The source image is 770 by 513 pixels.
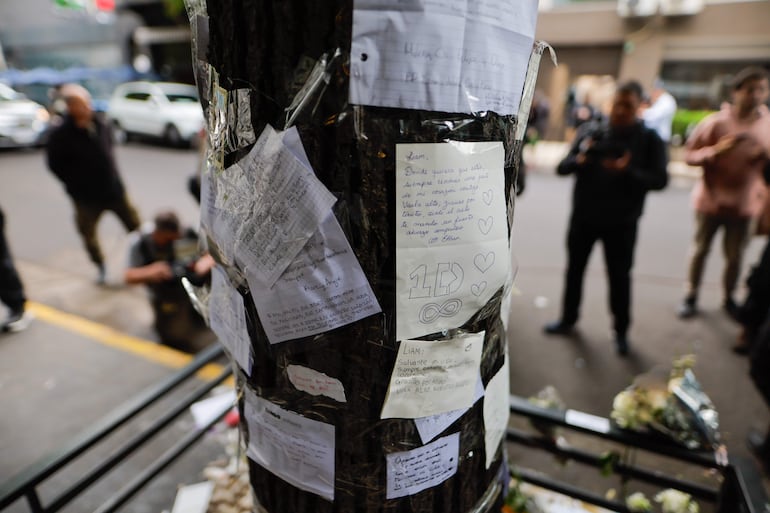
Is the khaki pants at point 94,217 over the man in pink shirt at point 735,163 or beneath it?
beneath

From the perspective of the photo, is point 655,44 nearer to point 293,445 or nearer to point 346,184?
point 346,184

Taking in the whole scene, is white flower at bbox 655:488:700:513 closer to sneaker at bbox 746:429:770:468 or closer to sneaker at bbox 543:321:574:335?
sneaker at bbox 746:429:770:468

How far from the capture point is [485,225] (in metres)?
0.83

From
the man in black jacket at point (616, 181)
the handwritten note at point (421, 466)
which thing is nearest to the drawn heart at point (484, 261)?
the handwritten note at point (421, 466)

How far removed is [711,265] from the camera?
5602 mm

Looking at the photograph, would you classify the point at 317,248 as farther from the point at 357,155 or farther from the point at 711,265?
the point at 711,265

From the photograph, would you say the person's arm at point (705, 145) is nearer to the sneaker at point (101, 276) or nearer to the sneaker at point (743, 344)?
the sneaker at point (743, 344)

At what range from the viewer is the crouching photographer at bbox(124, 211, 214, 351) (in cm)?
341

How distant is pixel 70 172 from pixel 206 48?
4.65 metres

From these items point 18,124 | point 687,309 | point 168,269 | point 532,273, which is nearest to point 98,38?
point 18,124

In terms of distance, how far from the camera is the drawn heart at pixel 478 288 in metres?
0.85

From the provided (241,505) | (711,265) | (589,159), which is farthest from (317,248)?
(711,265)

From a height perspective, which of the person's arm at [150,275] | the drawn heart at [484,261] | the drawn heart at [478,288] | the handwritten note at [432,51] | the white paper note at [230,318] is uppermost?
the handwritten note at [432,51]

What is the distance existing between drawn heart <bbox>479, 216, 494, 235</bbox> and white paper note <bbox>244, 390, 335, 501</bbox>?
1.60 feet
